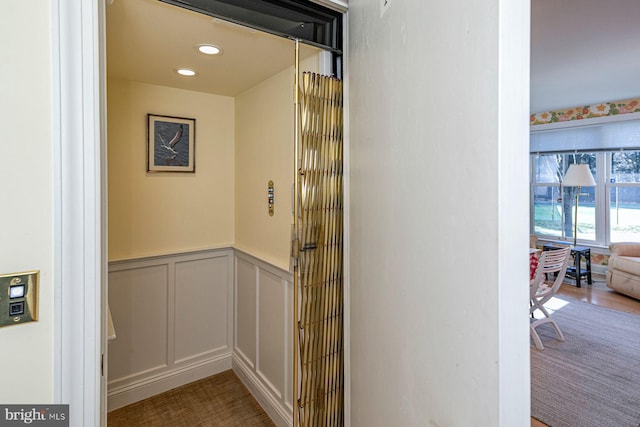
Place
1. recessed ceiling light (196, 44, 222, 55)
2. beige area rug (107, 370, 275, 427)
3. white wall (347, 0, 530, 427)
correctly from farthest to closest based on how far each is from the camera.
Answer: beige area rug (107, 370, 275, 427)
recessed ceiling light (196, 44, 222, 55)
white wall (347, 0, 530, 427)

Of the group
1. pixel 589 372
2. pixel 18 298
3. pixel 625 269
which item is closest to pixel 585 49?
pixel 589 372

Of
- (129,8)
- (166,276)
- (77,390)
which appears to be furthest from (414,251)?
(166,276)

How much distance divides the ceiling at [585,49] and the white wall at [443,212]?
194 cm

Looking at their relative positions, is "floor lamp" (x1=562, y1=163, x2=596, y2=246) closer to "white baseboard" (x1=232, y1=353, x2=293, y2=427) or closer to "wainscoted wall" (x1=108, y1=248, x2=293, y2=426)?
"wainscoted wall" (x1=108, y1=248, x2=293, y2=426)

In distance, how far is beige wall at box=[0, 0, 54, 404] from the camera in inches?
33.3

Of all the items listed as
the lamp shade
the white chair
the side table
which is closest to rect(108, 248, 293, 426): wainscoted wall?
the white chair

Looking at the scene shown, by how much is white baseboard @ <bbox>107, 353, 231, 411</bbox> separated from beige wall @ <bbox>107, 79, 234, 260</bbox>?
0.88 metres

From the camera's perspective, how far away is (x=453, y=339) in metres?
0.83

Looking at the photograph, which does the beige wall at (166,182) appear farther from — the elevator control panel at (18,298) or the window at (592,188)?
the window at (592,188)

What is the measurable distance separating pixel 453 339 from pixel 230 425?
1.87m

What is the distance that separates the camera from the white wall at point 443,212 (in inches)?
28.4

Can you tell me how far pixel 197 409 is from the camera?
228 cm

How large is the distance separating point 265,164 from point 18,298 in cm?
159

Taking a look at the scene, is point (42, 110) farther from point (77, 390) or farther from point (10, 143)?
point (77, 390)
